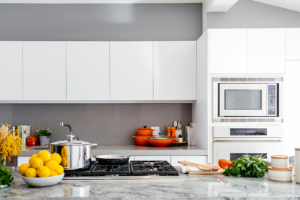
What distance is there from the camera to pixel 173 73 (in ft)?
11.9

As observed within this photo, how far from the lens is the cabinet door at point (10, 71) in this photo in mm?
3566

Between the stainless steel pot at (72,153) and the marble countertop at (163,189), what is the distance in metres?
0.15

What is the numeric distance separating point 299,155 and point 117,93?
234 centimetres

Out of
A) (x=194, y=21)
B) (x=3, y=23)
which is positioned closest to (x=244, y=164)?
(x=194, y=21)

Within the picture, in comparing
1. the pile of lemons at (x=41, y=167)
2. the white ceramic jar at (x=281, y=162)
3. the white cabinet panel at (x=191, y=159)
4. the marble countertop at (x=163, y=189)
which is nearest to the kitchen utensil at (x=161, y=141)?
the white cabinet panel at (x=191, y=159)

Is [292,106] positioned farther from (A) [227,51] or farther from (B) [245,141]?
(A) [227,51]

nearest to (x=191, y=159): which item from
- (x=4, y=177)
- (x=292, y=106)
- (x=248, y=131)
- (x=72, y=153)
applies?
(x=248, y=131)

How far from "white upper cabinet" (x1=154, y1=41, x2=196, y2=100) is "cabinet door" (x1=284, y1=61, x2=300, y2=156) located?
3.42 ft

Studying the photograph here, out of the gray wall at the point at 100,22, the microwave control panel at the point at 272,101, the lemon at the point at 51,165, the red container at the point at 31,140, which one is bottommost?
the red container at the point at 31,140

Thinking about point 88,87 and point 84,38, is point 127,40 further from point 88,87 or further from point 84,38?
point 88,87

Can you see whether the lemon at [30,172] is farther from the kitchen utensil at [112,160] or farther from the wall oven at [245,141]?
the wall oven at [245,141]

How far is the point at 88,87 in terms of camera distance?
11.8 ft

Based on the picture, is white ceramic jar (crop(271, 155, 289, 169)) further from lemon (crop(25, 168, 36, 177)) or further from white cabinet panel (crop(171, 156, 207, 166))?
white cabinet panel (crop(171, 156, 207, 166))

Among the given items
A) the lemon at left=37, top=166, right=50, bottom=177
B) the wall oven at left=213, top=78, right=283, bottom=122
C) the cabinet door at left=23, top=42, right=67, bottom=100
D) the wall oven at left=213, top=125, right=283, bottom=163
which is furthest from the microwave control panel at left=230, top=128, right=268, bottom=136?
the lemon at left=37, top=166, right=50, bottom=177
